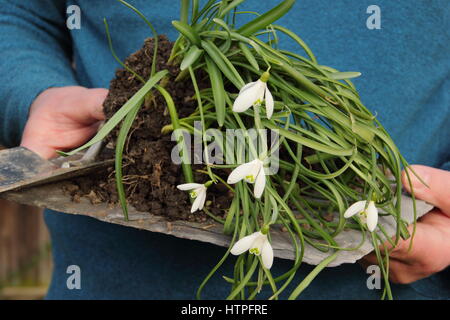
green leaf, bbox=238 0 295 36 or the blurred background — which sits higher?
green leaf, bbox=238 0 295 36

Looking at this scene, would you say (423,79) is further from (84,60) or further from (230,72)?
(84,60)

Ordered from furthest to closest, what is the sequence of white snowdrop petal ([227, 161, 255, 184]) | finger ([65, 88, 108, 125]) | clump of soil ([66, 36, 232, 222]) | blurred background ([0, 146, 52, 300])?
blurred background ([0, 146, 52, 300]) → finger ([65, 88, 108, 125]) → clump of soil ([66, 36, 232, 222]) → white snowdrop petal ([227, 161, 255, 184])

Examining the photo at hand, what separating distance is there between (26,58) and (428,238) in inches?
37.0

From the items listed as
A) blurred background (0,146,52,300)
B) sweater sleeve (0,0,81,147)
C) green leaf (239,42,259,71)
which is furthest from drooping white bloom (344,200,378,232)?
blurred background (0,146,52,300)

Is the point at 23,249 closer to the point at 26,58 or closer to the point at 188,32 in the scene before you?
the point at 26,58

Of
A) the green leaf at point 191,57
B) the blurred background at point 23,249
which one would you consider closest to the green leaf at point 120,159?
the green leaf at point 191,57

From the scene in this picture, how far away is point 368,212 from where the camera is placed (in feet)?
2.25

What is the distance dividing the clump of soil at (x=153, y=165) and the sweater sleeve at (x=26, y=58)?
0.40 meters

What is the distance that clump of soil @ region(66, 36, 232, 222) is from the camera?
0.75 metres

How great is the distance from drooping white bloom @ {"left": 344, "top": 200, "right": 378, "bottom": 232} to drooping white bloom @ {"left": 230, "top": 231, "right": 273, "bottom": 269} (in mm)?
131

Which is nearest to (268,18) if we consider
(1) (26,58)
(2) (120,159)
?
(2) (120,159)

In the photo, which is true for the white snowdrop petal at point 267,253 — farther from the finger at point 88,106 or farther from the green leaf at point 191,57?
the finger at point 88,106

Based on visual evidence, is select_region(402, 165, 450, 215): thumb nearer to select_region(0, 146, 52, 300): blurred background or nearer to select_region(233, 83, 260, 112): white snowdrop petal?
select_region(233, 83, 260, 112): white snowdrop petal

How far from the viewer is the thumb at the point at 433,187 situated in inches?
36.8
